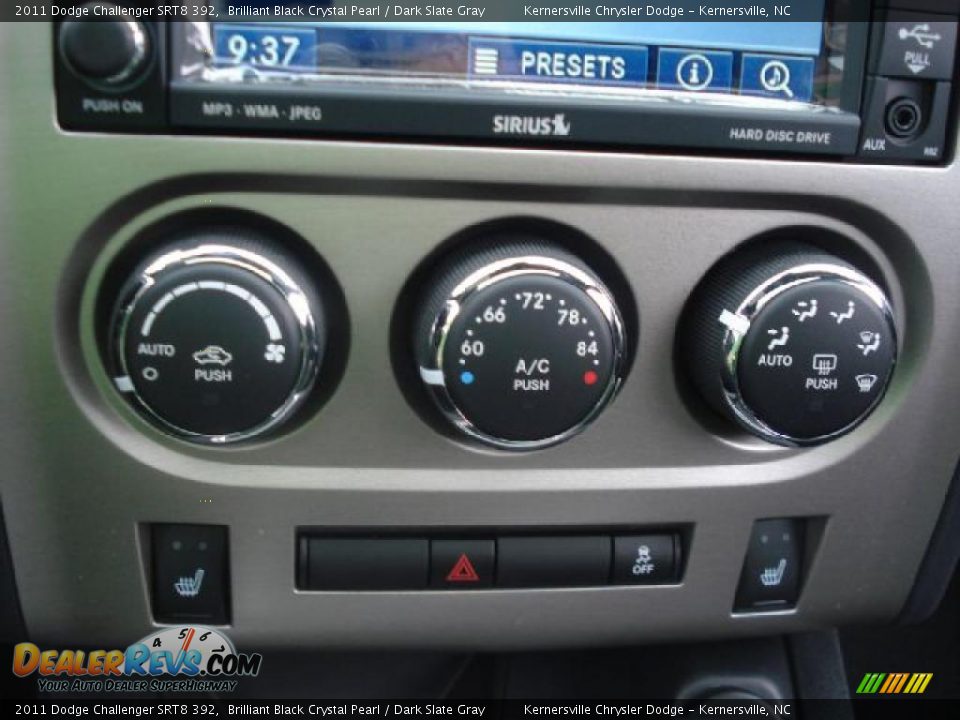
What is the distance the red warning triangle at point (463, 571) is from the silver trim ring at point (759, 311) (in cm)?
22

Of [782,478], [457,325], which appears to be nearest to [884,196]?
[782,478]

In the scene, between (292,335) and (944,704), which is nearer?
(292,335)

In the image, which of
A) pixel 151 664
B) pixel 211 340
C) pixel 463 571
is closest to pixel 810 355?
pixel 463 571

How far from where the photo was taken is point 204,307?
0.54 meters

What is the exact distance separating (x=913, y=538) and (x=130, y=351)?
0.62 meters

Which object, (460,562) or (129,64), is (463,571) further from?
(129,64)

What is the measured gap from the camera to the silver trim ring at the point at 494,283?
1.84 ft

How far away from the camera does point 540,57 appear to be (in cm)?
57

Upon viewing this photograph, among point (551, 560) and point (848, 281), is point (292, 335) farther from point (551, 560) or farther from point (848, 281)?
point (848, 281)

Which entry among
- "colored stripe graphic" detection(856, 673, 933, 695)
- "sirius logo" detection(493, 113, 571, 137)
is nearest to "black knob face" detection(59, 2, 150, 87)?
"sirius logo" detection(493, 113, 571, 137)

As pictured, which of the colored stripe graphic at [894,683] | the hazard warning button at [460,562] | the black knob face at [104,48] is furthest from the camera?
the colored stripe graphic at [894,683]

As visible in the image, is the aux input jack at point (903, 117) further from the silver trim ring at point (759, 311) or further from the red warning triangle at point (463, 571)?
the red warning triangle at point (463, 571)

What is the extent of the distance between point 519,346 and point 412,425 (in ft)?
0.36

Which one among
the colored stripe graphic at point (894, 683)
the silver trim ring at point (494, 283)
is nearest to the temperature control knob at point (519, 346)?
the silver trim ring at point (494, 283)
